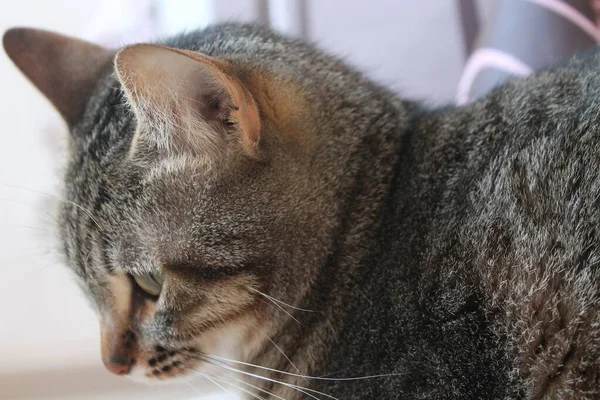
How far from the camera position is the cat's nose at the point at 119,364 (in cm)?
89

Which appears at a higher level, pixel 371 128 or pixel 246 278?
pixel 371 128

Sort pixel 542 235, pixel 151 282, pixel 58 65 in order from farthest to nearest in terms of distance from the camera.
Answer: pixel 58 65 → pixel 151 282 → pixel 542 235

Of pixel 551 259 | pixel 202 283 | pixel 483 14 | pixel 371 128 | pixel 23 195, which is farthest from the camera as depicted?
pixel 483 14

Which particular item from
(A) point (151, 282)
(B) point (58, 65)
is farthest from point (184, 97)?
(B) point (58, 65)

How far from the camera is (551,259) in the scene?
0.72 metres

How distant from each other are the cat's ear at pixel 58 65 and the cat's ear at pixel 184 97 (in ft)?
0.99

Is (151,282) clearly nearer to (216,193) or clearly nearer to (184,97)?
(216,193)

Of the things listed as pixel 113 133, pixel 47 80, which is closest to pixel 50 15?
pixel 47 80

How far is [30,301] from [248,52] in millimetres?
792

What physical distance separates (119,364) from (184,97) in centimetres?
41

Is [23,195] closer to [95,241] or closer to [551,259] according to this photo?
[95,241]

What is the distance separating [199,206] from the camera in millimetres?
812

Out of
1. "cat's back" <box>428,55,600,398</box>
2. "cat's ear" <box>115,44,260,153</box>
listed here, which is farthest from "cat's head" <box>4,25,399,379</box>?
"cat's back" <box>428,55,600,398</box>

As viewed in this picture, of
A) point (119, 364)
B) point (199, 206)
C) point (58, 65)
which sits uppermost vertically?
point (58, 65)
